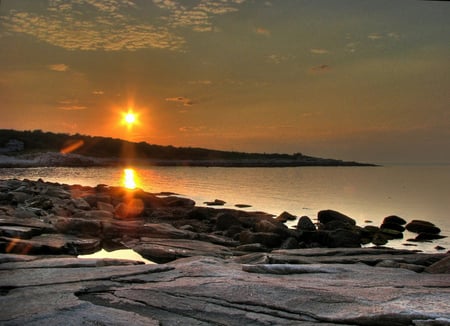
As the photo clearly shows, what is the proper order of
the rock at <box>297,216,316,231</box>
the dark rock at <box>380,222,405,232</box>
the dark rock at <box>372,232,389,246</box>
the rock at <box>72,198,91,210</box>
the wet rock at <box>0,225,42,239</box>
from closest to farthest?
the wet rock at <box>0,225,42,239</box>, the rock at <box>297,216,316,231</box>, the dark rock at <box>372,232,389,246</box>, the rock at <box>72,198,91,210</box>, the dark rock at <box>380,222,405,232</box>

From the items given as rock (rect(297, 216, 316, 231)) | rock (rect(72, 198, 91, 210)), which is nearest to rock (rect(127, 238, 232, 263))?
rock (rect(297, 216, 316, 231))

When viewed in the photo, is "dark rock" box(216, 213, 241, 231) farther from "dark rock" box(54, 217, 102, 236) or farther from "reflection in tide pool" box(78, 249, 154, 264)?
"reflection in tide pool" box(78, 249, 154, 264)

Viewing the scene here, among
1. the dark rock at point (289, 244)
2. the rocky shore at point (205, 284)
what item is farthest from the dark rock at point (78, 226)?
the dark rock at point (289, 244)

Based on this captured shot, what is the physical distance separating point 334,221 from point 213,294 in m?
18.0

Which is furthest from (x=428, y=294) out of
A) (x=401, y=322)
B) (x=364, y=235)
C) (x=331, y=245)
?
(x=364, y=235)

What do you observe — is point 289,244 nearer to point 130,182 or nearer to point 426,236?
point 426,236

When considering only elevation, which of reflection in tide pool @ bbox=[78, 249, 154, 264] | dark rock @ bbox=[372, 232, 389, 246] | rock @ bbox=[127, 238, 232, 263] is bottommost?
reflection in tide pool @ bbox=[78, 249, 154, 264]

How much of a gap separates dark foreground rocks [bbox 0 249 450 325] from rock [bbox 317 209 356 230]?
13.2m

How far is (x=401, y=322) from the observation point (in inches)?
289

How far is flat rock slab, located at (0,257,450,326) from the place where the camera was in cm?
748

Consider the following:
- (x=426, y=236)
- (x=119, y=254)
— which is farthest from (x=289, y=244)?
(x=426, y=236)

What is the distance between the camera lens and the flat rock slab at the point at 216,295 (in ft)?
24.6

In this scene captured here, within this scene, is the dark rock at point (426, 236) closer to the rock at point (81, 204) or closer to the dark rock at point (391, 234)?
the dark rock at point (391, 234)

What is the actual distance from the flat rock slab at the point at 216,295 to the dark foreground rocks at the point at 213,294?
2 cm
